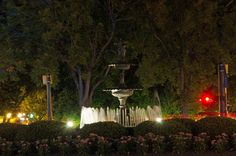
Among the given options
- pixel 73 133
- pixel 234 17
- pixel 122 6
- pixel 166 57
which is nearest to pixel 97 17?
pixel 122 6

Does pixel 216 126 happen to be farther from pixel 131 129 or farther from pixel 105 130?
pixel 105 130

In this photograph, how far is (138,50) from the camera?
2631 cm

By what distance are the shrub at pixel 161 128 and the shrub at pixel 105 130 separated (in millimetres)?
424

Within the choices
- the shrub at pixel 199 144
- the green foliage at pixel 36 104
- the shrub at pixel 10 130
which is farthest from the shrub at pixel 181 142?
the green foliage at pixel 36 104

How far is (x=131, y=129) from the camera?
41.9 ft

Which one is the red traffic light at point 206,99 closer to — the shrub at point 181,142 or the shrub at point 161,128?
the shrub at point 161,128

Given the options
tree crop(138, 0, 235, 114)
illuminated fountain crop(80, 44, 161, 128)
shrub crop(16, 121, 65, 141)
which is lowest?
shrub crop(16, 121, 65, 141)

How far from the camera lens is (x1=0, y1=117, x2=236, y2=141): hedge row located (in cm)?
1223

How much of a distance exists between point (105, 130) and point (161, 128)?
1.46m

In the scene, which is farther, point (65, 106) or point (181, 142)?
point (65, 106)

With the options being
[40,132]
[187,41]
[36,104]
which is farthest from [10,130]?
[36,104]

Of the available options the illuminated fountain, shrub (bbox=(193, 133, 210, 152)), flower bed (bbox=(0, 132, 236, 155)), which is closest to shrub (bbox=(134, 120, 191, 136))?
flower bed (bbox=(0, 132, 236, 155))

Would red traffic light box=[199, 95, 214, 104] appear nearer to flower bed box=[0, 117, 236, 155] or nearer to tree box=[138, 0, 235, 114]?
tree box=[138, 0, 235, 114]

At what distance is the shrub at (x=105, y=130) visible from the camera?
1223 centimetres
